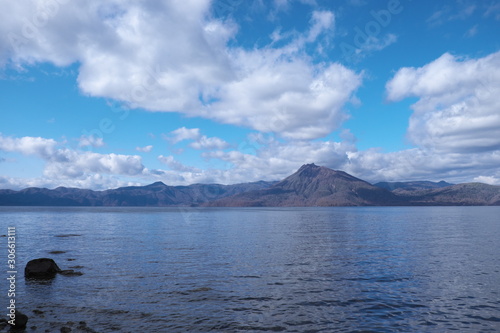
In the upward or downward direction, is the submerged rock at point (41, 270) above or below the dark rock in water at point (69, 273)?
above

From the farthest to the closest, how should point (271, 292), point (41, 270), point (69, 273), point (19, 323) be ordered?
point (69, 273) < point (41, 270) < point (271, 292) < point (19, 323)

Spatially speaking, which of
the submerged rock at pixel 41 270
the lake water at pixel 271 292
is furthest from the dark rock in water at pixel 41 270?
the lake water at pixel 271 292

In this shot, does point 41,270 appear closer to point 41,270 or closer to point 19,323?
point 41,270

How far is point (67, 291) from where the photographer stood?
31.6 m

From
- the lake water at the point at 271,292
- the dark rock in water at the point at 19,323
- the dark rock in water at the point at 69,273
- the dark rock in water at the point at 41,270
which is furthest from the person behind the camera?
the dark rock in water at the point at 69,273

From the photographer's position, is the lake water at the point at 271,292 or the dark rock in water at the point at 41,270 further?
the dark rock in water at the point at 41,270

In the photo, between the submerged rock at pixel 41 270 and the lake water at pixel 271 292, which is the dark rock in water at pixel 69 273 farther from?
the lake water at pixel 271 292

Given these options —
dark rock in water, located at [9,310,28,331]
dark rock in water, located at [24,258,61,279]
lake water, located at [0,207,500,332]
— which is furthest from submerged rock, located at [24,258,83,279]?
dark rock in water, located at [9,310,28,331]

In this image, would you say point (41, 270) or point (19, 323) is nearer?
point (19, 323)

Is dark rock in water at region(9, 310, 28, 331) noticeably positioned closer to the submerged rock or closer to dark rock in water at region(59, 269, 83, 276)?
the submerged rock

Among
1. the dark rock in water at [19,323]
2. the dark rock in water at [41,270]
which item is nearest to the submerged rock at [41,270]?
the dark rock in water at [41,270]

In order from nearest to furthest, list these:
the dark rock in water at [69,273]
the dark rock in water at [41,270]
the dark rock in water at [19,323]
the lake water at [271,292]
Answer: the dark rock in water at [19,323], the lake water at [271,292], the dark rock in water at [41,270], the dark rock in water at [69,273]

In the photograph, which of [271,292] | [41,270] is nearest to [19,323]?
[41,270]

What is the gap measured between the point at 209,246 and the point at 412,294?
4106 centimetres
